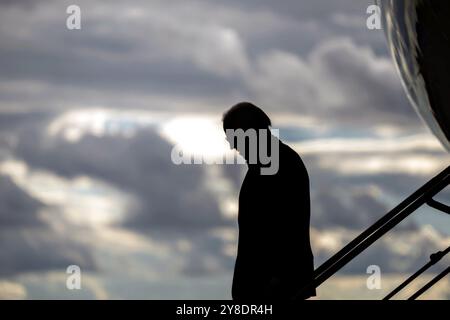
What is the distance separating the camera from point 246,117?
11.8 ft

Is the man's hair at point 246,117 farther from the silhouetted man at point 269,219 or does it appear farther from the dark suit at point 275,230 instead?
the dark suit at point 275,230

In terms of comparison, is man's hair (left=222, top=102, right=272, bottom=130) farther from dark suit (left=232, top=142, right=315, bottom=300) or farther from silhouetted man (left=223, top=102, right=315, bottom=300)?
dark suit (left=232, top=142, right=315, bottom=300)

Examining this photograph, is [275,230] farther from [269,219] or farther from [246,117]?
[246,117]

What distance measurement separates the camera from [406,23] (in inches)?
103

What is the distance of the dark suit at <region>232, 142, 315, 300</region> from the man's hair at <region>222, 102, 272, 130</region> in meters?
0.15

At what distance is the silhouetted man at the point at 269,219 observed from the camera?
3.43m

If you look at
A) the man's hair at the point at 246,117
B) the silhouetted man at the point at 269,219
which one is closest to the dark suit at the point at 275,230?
the silhouetted man at the point at 269,219

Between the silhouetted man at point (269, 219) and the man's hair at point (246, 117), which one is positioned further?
the man's hair at point (246, 117)

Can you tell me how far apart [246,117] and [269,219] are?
47 centimetres

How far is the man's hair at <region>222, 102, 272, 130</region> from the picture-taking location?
11.8 feet
